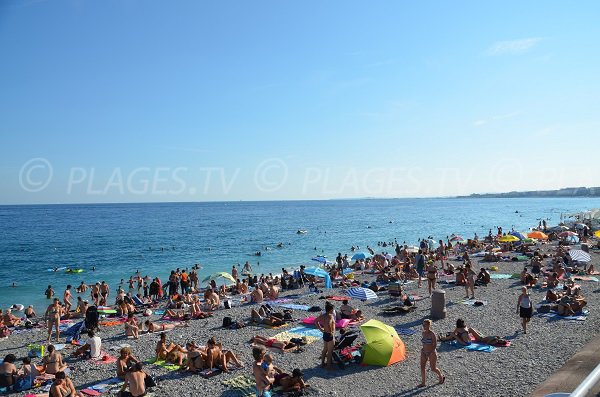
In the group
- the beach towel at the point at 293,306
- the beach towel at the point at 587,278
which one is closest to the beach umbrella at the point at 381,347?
the beach towel at the point at 293,306

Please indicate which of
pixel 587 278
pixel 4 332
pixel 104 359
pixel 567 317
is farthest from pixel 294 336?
pixel 587 278

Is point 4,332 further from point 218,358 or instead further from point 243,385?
point 243,385

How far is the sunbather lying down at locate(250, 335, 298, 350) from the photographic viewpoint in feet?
38.6

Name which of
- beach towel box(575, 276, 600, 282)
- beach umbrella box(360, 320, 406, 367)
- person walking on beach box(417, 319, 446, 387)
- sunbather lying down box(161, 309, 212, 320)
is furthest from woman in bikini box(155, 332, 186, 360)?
beach towel box(575, 276, 600, 282)

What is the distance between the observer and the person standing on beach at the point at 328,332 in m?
9.94

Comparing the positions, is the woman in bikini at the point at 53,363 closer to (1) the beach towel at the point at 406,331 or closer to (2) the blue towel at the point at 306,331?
(2) the blue towel at the point at 306,331

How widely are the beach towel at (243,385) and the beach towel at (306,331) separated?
3551 millimetres

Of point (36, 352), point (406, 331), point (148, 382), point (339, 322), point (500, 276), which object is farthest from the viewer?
point (500, 276)

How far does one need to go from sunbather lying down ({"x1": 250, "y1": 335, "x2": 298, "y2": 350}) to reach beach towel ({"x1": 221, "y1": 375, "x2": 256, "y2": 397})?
202 centimetres

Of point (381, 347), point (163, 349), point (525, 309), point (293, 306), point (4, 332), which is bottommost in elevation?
point (4, 332)

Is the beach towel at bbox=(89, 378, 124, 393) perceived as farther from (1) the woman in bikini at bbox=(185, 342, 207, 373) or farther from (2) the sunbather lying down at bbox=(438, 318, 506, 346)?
(2) the sunbather lying down at bbox=(438, 318, 506, 346)

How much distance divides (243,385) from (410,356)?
4474mm

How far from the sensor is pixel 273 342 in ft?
39.5

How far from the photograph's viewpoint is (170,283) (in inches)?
961
